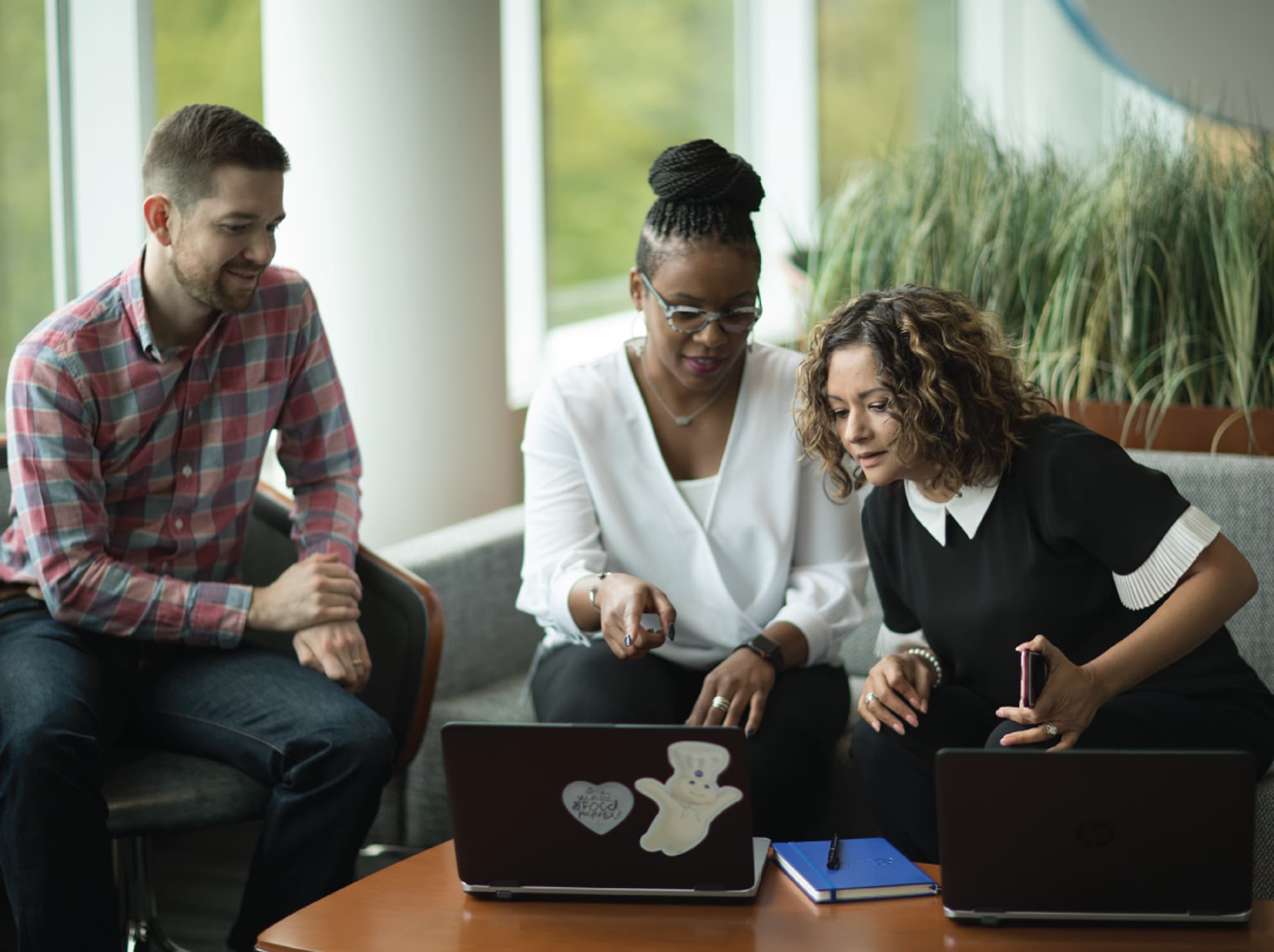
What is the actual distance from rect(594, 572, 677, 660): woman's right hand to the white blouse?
21 centimetres

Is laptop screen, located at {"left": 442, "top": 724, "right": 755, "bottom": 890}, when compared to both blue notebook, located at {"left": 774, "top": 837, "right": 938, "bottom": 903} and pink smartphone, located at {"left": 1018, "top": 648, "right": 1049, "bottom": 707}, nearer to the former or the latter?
blue notebook, located at {"left": 774, "top": 837, "right": 938, "bottom": 903}

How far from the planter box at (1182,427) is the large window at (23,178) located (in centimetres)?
230

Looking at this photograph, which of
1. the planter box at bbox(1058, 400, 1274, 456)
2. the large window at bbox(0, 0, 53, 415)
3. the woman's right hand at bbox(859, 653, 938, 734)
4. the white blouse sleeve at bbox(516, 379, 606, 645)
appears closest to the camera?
the woman's right hand at bbox(859, 653, 938, 734)

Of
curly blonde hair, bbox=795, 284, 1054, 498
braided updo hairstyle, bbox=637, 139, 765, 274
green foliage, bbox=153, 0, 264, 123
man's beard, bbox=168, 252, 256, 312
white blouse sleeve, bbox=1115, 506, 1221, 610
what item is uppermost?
green foliage, bbox=153, 0, 264, 123

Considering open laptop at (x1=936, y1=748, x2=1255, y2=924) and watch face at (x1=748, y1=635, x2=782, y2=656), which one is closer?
open laptop at (x1=936, y1=748, x2=1255, y2=924)

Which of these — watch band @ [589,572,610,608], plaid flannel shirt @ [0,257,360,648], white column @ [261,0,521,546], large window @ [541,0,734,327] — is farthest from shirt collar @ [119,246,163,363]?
large window @ [541,0,734,327]

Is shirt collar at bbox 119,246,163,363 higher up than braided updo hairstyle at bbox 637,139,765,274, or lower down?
lower down

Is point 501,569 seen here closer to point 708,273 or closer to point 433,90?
point 708,273

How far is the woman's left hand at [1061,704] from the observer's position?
1.67m

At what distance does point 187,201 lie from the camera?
210cm

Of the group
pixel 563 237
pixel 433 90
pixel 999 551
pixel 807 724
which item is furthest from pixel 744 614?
pixel 563 237

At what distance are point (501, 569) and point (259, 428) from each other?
709 millimetres

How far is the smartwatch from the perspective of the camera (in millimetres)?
2123

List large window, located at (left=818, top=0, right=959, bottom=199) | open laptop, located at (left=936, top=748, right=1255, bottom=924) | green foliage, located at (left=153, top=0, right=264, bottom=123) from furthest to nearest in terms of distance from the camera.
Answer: large window, located at (left=818, top=0, right=959, bottom=199)
green foliage, located at (left=153, top=0, right=264, bottom=123)
open laptop, located at (left=936, top=748, right=1255, bottom=924)
